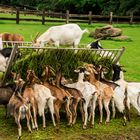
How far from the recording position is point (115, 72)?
890 cm

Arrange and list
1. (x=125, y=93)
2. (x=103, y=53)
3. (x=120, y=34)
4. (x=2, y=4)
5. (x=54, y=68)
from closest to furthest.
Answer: (x=125, y=93) → (x=54, y=68) → (x=103, y=53) → (x=120, y=34) → (x=2, y=4)

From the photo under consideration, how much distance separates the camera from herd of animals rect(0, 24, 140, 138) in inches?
293

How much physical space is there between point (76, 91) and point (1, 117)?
5.16 ft

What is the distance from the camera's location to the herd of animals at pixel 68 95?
745cm

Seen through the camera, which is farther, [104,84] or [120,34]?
[120,34]

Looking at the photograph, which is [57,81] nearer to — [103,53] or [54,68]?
[54,68]

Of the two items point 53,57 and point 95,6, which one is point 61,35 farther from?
point 95,6

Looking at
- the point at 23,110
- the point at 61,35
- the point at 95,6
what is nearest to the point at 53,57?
the point at 23,110

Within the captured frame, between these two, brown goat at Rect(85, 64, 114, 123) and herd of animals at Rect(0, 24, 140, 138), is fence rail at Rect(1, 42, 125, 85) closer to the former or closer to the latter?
herd of animals at Rect(0, 24, 140, 138)

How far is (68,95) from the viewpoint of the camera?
766 cm

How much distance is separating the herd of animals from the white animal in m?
3.93

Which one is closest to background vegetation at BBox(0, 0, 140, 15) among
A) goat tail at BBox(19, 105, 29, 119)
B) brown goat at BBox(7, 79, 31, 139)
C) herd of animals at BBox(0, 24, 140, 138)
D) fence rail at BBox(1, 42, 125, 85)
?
fence rail at BBox(1, 42, 125, 85)

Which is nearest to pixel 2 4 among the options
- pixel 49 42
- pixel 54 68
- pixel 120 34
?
pixel 120 34

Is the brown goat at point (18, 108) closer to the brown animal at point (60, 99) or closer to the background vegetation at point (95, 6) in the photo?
the brown animal at point (60, 99)
